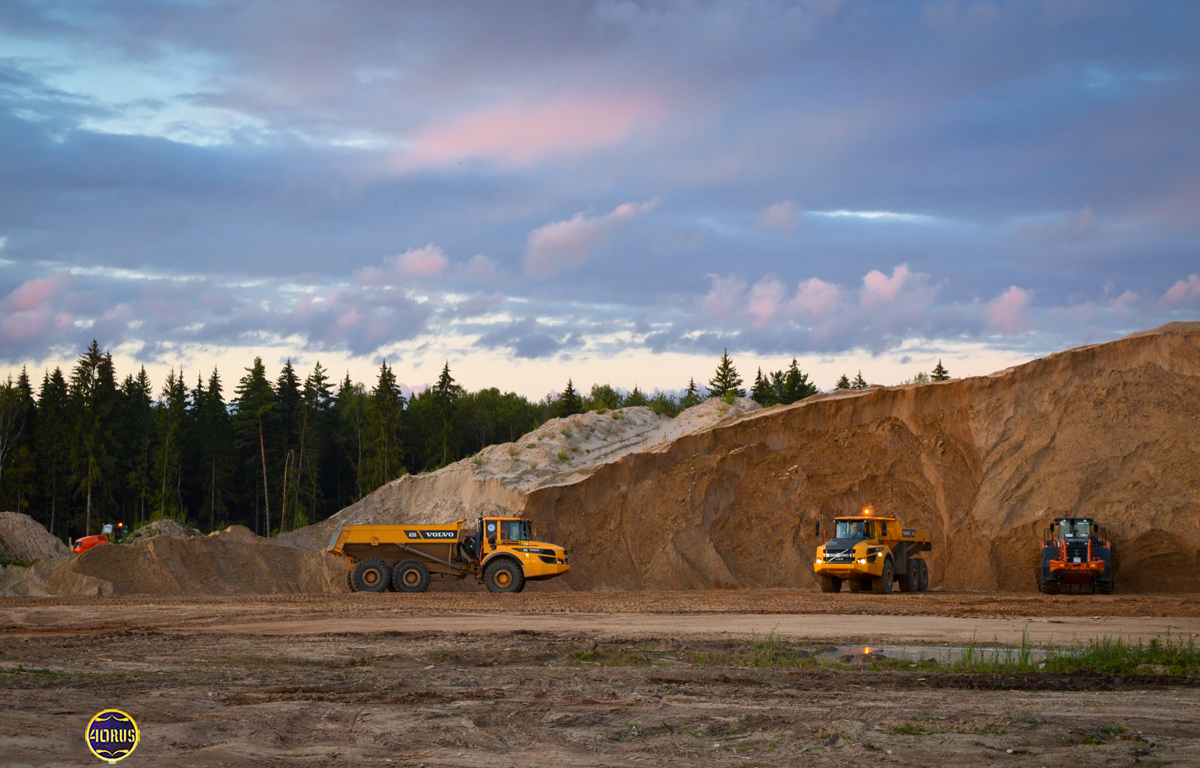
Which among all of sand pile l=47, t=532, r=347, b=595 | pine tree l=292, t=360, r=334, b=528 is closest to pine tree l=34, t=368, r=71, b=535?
pine tree l=292, t=360, r=334, b=528

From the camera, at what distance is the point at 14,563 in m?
39.0

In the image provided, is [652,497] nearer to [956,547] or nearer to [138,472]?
[956,547]

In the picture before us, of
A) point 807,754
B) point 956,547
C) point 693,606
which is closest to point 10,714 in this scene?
point 807,754

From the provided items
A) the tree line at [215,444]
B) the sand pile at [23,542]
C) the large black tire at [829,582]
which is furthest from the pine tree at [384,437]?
the large black tire at [829,582]

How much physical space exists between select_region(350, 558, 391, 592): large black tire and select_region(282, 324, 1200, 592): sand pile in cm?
696

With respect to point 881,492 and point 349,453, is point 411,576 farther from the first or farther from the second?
Answer: point 349,453

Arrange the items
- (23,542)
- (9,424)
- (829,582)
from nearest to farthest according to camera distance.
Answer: (829,582) < (23,542) < (9,424)

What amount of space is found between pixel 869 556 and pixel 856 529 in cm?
110

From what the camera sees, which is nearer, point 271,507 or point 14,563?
point 14,563

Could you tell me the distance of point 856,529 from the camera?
91.5 ft

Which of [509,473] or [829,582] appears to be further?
[509,473]

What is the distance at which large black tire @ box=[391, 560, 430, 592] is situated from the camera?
28641 mm

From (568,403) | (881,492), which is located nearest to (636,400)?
(568,403)

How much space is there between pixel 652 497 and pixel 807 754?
26651mm
